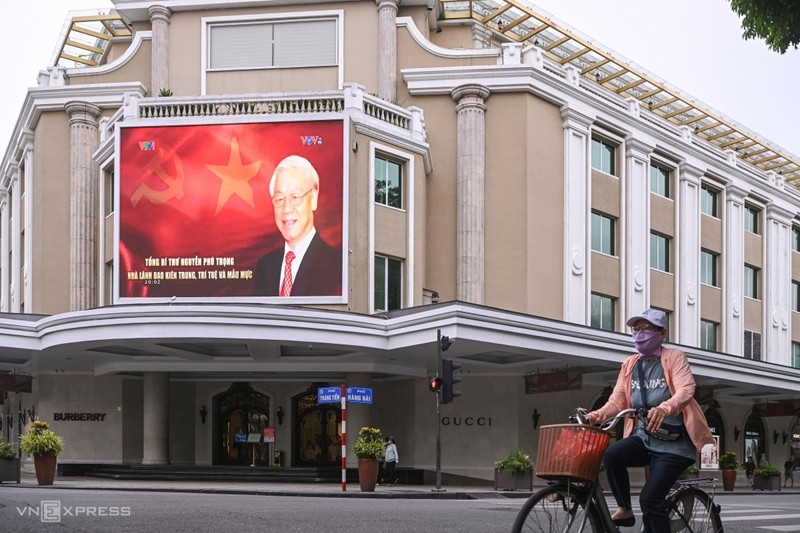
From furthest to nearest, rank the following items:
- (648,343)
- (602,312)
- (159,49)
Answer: (602,312) < (159,49) < (648,343)

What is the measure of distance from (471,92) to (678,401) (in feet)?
98.7

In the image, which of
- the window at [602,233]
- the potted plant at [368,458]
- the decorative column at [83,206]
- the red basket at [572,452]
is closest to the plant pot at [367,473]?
the potted plant at [368,458]

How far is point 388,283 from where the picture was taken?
112 ft

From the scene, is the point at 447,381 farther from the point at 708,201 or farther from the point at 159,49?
the point at 708,201

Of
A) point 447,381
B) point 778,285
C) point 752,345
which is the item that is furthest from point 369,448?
point 778,285

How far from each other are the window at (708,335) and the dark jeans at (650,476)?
39465mm

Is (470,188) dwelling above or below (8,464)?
above

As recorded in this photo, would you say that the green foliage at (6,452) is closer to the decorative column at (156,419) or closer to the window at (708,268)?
the decorative column at (156,419)

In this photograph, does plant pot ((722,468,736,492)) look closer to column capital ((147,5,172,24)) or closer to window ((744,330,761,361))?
window ((744,330,761,361))

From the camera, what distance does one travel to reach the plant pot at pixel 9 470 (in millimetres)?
25672

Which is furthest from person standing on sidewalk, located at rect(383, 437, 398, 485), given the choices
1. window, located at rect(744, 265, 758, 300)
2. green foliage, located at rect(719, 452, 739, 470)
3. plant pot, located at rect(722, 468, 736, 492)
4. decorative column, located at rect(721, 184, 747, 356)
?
window, located at rect(744, 265, 758, 300)

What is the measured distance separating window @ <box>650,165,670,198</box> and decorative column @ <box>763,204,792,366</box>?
8.85 metres

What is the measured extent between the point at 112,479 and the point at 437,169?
561 inches

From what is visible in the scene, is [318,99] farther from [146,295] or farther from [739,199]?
[739,199]
